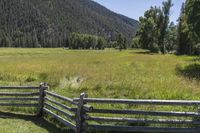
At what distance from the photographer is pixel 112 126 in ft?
40.8

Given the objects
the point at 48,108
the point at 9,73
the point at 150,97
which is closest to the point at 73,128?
the point at 48,108

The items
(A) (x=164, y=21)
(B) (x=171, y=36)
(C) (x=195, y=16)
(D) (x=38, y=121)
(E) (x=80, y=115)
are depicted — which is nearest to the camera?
(E) (x=80, y=115)

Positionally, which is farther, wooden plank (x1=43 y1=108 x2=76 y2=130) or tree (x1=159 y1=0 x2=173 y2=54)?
tree (x1=159 y1=0 x2=173 y2=54)

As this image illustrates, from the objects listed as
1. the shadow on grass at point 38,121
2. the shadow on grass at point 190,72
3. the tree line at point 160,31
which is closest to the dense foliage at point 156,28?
the tree line at point 160,31

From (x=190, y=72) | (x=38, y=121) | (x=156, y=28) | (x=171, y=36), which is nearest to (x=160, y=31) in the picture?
(x=156, y=28)

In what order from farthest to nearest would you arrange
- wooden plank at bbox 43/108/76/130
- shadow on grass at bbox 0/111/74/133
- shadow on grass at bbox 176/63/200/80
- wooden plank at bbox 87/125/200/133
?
shadow on grass at bbox 176/63/200/80, shadow on grass at bbox 0/111/74/133, wooden plank at bbox 43/108/76/130, wooden plank at bbox 87/125/200/133

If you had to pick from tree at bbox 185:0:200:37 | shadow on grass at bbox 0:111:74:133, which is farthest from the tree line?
shadow on grass at bbox 0:111:74:133

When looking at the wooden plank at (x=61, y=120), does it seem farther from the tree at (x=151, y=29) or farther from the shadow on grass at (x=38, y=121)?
the tree at (x=151, y=29)

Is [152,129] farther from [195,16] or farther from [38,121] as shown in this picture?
[195,16]

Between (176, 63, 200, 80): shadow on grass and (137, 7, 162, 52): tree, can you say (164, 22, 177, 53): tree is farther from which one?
(176, 63, 200, 80): shadow on grass

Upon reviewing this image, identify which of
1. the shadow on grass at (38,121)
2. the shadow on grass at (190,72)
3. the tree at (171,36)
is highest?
the tree at (171,36)

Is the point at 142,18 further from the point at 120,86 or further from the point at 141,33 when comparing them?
the point at 120,86

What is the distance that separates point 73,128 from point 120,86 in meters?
9.86

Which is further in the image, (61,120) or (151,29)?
(151,29)
